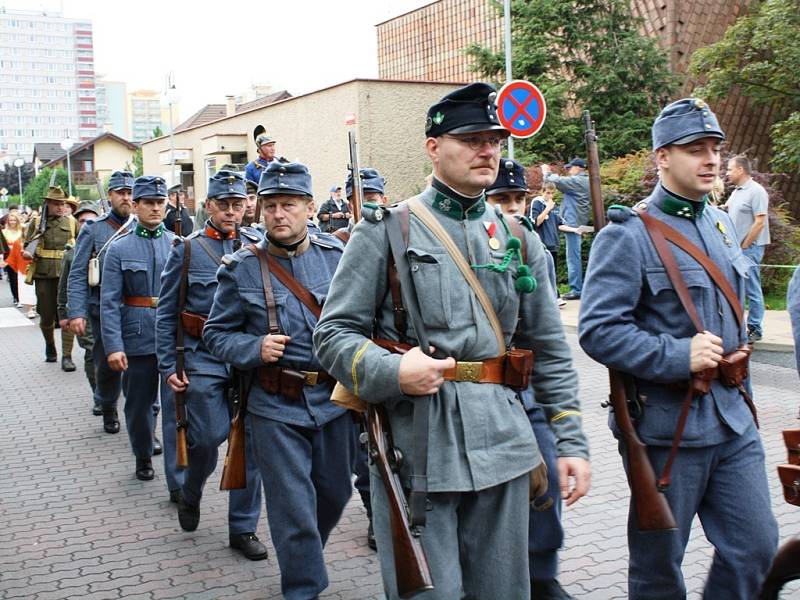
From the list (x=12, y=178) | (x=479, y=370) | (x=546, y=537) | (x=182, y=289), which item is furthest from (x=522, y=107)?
(x=12, y=178)

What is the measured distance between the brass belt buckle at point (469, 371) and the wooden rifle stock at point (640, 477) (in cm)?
87

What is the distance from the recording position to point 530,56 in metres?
23.4

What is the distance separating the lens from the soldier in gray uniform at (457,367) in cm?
302

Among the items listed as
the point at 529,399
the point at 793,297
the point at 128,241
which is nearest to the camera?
the point at 793,297

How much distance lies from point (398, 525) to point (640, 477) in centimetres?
109

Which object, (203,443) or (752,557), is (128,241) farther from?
(752,557)

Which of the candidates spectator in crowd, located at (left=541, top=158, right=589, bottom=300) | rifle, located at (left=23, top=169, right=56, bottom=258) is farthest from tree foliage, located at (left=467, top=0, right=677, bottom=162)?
rifle, located at (left=23, top=169, right=56, bottom=258)

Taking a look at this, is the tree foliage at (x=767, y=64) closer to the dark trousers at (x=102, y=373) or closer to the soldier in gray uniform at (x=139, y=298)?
the dark trousers at (x=102, y=373)

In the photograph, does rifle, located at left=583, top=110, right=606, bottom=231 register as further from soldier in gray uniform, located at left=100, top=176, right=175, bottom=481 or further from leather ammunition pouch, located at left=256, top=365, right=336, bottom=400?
soldier in gray uniform, located at left=100, top=176, right=175, bottom=481

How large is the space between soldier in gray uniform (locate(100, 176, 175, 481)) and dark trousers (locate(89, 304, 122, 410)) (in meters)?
1.24

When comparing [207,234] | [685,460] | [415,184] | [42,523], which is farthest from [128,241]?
[415,184]

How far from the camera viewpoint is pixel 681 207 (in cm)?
381

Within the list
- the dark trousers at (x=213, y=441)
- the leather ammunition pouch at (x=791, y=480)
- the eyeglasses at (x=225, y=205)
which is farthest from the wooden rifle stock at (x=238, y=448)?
the leather ammunition pouch at (x=791, y=480)

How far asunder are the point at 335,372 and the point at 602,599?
2.26 m
